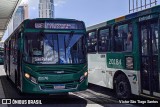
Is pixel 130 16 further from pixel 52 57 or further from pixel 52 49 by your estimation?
pixel 52 57

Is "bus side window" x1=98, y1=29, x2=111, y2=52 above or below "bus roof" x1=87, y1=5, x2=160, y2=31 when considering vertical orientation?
below

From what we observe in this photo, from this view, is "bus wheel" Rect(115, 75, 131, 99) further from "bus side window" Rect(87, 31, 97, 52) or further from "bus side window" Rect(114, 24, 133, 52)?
"bus side window" Rect(87, 31, 97, 52)

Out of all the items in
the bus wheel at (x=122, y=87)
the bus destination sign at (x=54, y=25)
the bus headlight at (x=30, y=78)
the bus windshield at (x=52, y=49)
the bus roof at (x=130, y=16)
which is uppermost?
the bus roof at (x=130, y=16)

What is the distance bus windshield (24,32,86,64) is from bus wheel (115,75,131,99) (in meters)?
1.52

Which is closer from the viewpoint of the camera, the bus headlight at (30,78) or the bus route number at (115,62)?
the bus headlight at (30,78)

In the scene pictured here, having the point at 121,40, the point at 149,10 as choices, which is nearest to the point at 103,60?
the point at 121,40

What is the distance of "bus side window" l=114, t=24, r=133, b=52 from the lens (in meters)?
10.4

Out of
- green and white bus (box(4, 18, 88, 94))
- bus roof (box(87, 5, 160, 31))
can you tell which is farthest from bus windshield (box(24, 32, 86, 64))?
bus roof (box(87, 5, 160, 31))

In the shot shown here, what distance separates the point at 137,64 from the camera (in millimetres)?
9797

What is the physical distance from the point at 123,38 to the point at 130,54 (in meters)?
0.80

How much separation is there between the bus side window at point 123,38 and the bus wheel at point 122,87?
39.3 inches

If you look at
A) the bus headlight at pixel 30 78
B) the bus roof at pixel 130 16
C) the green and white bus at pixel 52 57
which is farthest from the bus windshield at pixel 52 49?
the bus roof at pixel 130 16

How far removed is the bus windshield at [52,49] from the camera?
1006 cm

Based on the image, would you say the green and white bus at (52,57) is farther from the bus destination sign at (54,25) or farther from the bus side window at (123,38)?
the bus side window at (123,38)
